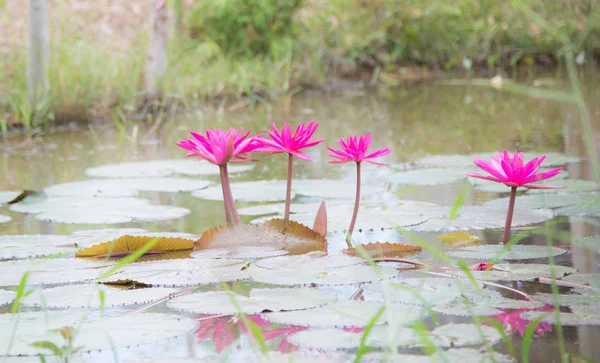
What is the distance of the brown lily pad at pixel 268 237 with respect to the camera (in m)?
1.86

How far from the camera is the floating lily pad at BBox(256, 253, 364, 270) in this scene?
1643 millimetres

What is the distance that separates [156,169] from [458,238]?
147cm

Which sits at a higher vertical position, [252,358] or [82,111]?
[82,111]

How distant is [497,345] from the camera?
1.16m

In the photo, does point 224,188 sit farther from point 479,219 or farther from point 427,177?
point 427,177

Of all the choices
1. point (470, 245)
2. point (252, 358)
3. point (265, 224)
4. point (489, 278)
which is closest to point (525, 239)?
point (470, 245)

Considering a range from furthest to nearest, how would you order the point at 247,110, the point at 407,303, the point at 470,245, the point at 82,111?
the point at 247,110 → the point at 82,111 → the point at 470,245 → the point at 407,303

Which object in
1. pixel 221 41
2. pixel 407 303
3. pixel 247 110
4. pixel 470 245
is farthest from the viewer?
pixel 221 41

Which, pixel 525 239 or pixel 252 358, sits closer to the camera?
pixel 252 358

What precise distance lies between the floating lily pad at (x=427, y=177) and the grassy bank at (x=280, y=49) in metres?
2.23

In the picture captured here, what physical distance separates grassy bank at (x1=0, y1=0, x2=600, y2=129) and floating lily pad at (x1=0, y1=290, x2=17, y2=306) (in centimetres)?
286

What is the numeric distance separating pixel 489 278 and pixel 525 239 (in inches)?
18.6

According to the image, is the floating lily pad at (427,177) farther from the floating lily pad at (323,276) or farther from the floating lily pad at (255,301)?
the floating lily pad at (255,301)

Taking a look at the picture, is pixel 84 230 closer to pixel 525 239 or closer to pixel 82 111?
pixel 525 239
